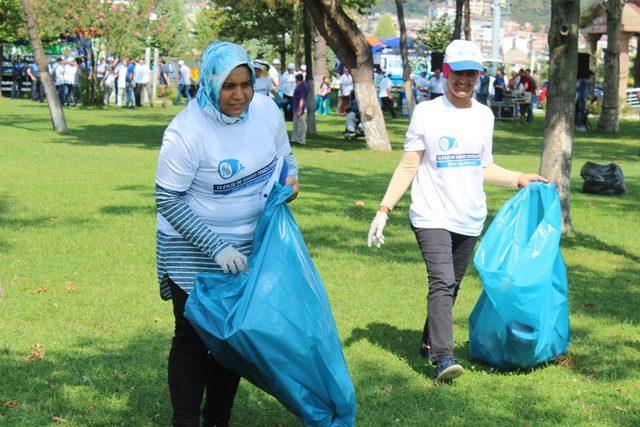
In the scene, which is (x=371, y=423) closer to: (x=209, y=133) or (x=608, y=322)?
(x=209, y=133)

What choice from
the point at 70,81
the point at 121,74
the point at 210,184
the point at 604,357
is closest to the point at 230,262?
the point at 210,184

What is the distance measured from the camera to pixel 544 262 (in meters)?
6.00

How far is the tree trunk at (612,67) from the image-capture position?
2901cm

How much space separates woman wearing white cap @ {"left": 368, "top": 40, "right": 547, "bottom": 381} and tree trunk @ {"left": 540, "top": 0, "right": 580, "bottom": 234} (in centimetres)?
480

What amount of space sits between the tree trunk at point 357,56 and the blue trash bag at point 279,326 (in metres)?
16.6

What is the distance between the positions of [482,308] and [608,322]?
171 cm

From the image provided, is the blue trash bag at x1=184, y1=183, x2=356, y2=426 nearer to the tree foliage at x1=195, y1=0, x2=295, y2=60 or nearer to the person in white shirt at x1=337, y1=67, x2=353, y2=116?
the person in white shirt at x1=337, y1=67, x2=353, y2=116

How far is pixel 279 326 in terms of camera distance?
414 cm

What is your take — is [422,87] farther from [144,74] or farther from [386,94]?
[144,74]

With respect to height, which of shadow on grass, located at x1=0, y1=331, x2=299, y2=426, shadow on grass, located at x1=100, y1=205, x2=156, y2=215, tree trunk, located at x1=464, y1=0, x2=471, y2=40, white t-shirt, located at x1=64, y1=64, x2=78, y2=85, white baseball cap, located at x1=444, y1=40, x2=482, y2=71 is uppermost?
tree trunk, located at x1=464, y1=0, x2=471, y2=40

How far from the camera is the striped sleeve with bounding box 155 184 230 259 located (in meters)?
4.30

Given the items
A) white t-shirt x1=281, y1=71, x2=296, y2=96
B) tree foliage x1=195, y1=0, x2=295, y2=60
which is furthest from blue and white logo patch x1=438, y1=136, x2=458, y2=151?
tree foliage x1=195, y1=0, x2=295, y2=60

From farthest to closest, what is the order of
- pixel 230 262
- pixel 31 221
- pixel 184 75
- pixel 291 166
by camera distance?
pixel 184 75
pixel 31 221
pixel 291 166
pixel 230 262

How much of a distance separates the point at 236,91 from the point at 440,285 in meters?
2.17
